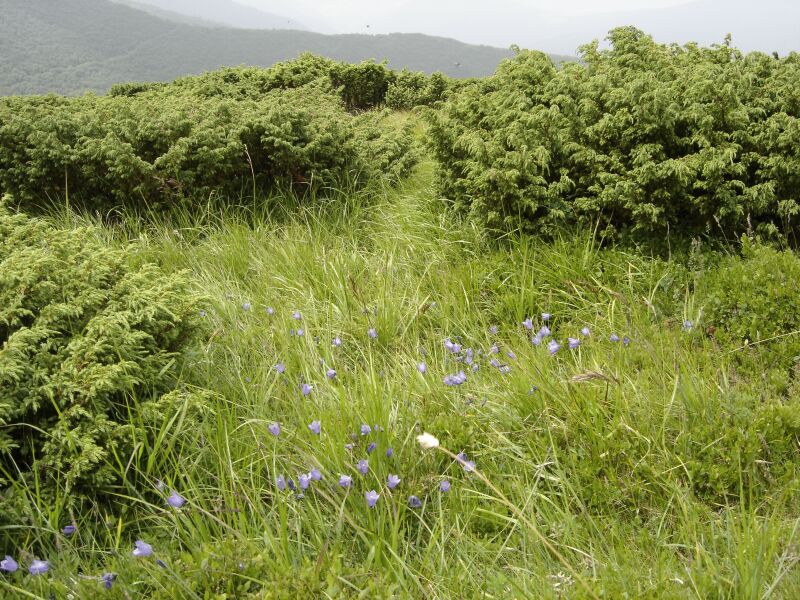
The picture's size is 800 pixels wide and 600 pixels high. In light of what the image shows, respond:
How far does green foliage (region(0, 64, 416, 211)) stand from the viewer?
16.7ft

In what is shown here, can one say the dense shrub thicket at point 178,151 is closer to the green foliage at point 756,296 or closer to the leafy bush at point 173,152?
the leafy bush at point 173,152

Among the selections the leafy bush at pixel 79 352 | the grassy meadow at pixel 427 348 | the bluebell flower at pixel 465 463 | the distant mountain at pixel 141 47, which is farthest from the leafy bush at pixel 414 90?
the distant mountain at pixel 141 47

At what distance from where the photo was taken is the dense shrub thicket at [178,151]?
5.10m

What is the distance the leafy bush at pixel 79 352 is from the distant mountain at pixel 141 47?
70.1 metres

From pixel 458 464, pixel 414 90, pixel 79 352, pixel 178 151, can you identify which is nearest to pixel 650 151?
pixel 458 464

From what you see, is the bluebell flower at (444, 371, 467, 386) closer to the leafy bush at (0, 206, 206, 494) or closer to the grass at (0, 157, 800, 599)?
the grass at (0, 157, 800, 599)

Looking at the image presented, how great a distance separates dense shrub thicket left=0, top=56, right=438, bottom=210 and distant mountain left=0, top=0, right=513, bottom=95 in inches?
2613

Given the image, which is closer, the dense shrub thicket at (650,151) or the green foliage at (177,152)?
the dense shrub thicket at (650,151)

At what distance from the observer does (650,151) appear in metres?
3.69

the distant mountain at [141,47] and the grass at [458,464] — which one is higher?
the distant mountain at [141,47]

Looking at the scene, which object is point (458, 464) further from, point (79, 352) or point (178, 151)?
point (178, 151)

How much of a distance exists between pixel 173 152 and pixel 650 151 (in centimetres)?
377

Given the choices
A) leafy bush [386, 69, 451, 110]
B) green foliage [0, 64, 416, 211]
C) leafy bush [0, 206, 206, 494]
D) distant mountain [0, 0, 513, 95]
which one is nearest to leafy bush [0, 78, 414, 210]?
green foliage [0, 64, 416, 211]

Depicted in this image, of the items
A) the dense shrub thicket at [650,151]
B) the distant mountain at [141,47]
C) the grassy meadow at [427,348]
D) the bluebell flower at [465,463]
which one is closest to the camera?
the bluebell flower at [465,463]
